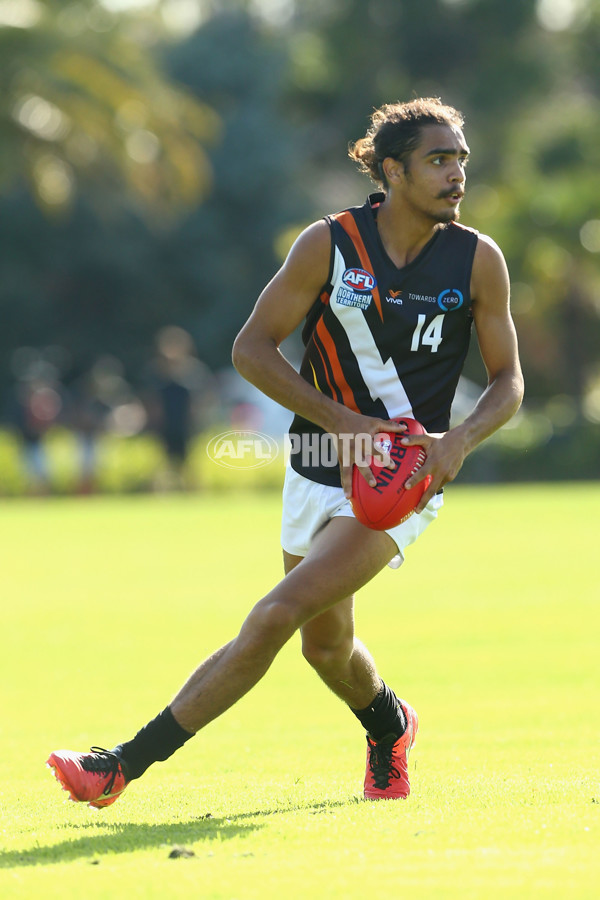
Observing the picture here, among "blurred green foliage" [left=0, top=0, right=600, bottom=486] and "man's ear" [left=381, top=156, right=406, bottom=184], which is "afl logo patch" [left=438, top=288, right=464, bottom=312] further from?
"blurred green foliage" [left=0, top=0, right=600, bottom=486]

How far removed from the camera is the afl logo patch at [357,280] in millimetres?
5852

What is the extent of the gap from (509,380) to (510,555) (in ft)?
40.9

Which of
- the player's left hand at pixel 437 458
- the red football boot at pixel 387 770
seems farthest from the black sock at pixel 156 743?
the player's left hand at pixel 437 458

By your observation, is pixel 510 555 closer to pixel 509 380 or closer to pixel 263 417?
pixel 509 380

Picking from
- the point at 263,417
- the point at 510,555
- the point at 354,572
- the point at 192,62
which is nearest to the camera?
the point at 354,572

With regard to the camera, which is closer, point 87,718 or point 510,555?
point 87,718

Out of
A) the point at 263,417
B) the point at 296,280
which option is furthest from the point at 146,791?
the point at 263,417

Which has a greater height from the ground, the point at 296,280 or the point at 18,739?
the point at 296,280

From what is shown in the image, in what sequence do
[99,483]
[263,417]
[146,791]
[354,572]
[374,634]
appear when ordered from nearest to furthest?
1. [354,572]
2. [146,791]
3. [374,634]
4. [99,483]
5. [263,417]

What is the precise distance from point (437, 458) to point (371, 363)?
1.76 ft

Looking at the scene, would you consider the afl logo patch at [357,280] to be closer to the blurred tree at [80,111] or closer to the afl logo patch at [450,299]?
the afl logo patch at [450,299]

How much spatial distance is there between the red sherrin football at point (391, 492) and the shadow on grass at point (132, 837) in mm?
1141

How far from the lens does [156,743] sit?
18.7 feet

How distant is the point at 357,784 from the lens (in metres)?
6.39
